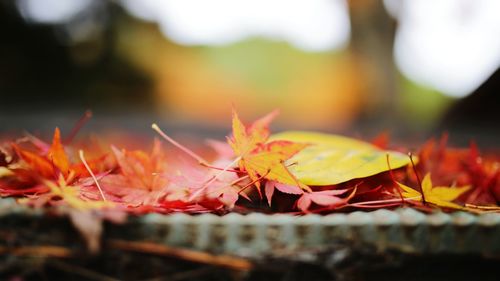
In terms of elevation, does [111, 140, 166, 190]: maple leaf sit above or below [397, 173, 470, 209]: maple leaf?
above

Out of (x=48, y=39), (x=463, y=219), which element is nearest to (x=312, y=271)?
(x=463, y=219)

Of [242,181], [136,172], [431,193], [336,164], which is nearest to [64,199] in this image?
[136,172]

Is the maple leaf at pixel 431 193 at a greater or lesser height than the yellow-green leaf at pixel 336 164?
lesser

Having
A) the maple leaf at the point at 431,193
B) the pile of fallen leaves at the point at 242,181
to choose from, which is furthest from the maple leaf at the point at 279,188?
the maple leaf at the point at 431,193

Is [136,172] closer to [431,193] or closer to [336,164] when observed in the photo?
[336,164]

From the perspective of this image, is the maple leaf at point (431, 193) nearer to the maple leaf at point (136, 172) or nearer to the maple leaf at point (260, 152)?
the maple leaf at point (260, 152)

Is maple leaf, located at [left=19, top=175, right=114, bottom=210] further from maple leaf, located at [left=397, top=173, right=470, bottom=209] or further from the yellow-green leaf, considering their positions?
maple leaf, located at [left=397, top=173, right=470, bottom=209]

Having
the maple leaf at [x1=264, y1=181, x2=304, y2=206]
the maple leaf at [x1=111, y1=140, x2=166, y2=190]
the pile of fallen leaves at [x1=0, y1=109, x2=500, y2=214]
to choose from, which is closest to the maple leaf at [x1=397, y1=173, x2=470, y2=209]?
the pile of fallen leaves at [x1=0, y1=109, x2=500, y2=214]

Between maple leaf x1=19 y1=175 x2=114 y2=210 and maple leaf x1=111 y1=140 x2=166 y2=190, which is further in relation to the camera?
maple leaf x1=111 y1=140 x2=166 y2=190

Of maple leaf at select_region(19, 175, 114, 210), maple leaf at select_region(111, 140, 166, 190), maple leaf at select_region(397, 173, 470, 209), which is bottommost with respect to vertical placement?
maple leaf at select_region(19, 175, 114, 210)
